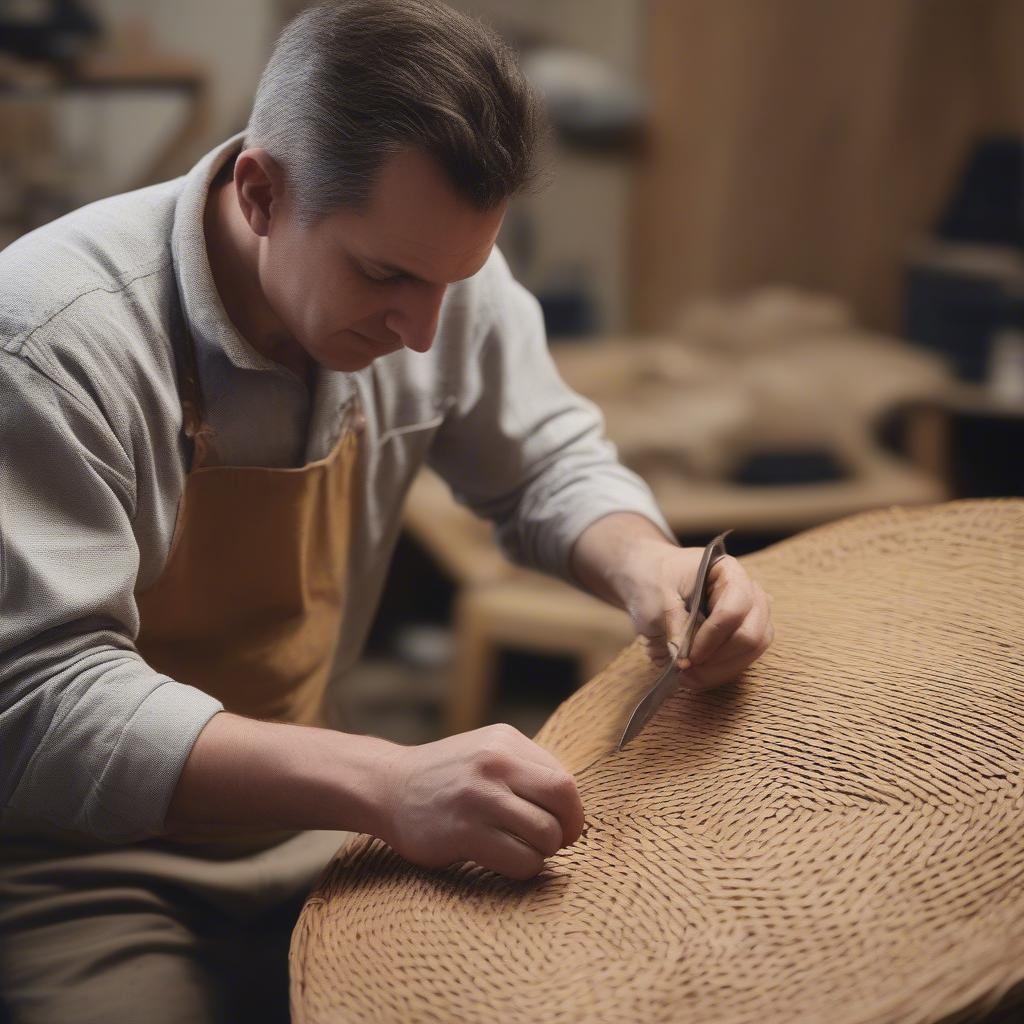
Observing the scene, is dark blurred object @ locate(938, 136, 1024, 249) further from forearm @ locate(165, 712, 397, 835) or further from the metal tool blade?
forearm @ locate(165, 712, 397, 835)

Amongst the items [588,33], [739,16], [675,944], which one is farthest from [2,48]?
[675,944]

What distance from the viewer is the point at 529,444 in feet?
4.09

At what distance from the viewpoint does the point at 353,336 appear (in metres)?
0.97

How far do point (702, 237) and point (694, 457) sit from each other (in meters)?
1.27

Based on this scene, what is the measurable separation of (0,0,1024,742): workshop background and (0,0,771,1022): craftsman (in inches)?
47.6

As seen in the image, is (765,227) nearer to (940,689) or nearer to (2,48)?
(2,48)

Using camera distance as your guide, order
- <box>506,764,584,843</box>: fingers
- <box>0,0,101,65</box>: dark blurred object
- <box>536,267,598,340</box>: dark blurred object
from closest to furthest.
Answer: <box>506,764,584,843</box>: fingers < <box>0,0,101,65</box>: dark blurred object < <box>536,267,598,340</box>: dark blurred object

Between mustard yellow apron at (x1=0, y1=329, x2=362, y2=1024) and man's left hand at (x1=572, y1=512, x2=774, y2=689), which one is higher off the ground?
man's left hand at (x1=572, y1=512, x2=774, y2=689)

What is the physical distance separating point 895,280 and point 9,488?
11.2 ft

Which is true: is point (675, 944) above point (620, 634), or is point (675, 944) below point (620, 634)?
above

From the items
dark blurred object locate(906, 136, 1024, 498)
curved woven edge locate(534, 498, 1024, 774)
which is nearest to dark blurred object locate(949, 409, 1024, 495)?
dark blurred object locate(906, 136, 1024, 498)

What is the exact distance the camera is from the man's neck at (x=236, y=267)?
3.29 feet

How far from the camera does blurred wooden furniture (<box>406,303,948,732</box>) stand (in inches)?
93.5

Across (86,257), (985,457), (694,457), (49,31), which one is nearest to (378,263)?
(86,257)
